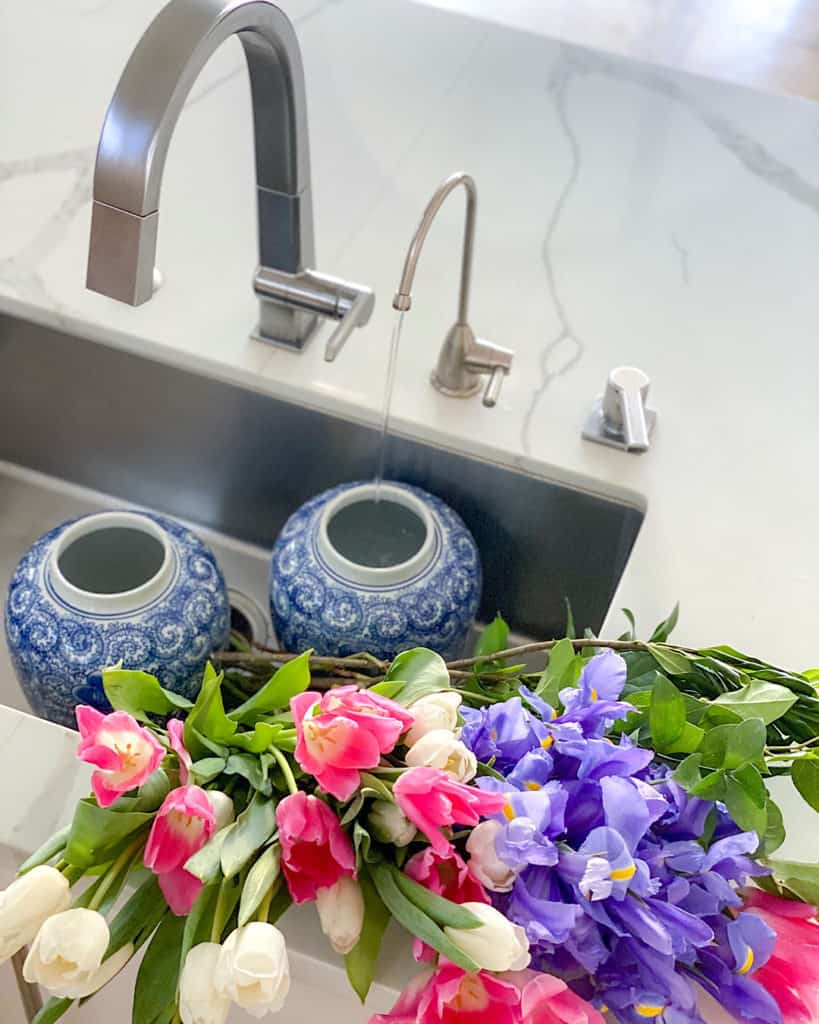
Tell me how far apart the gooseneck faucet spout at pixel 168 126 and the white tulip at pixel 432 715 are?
0.93 ft

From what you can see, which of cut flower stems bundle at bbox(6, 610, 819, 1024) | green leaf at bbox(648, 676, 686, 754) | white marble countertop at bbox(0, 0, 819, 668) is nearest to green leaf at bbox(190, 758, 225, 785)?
cut flower stems bundle at bbox(6, 610, 819, 1024)

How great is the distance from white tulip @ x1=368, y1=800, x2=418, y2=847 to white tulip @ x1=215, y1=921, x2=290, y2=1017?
77 millimetres

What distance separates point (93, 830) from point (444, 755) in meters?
0.16

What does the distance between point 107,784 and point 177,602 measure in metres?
0.32

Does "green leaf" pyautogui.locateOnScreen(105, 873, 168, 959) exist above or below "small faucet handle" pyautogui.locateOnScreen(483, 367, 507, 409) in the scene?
below

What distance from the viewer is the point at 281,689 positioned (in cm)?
60

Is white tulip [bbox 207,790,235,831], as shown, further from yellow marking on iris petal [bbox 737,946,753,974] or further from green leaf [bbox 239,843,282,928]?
yellow marking on iris petal [bbox 737,946,753,974]

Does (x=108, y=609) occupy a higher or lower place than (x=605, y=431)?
lower

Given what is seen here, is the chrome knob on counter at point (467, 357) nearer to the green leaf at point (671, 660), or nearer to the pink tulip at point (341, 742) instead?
the green leaf at point (671, 660)

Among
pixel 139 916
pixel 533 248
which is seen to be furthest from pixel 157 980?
pixel 533 248

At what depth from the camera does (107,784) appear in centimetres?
51

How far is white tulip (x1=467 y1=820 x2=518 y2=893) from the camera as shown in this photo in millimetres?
515

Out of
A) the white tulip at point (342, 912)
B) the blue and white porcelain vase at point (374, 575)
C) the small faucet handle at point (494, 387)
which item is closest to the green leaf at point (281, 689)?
the white tulip at point (342, 912)

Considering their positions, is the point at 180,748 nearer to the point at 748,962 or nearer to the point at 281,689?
the point at 281,689
